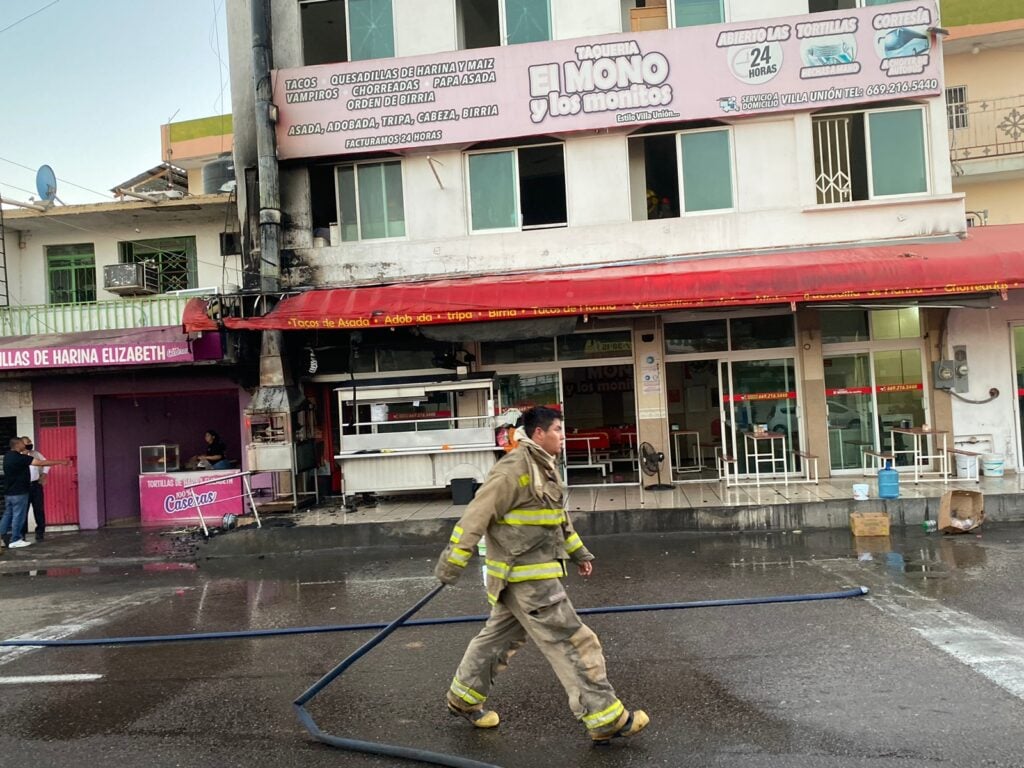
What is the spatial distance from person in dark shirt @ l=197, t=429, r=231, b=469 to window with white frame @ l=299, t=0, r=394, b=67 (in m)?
7.33

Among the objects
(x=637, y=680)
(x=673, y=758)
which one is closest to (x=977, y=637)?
(x=637, y=680)

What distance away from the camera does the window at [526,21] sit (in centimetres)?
1359

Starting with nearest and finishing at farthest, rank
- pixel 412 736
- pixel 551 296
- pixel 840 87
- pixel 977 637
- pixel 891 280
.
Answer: pixel 412 736 < pixel 977 637 < pixel 891 280 < pixel 551 296 < pixel 840 87

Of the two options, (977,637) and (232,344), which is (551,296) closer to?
(232,344)

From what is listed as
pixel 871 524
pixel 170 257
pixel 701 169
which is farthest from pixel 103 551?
pixel 701 169

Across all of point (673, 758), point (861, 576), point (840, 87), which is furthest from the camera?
point (840, 87)

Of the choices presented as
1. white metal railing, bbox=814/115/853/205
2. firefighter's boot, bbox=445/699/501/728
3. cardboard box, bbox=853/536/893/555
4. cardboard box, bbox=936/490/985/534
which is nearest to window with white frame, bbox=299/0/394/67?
white metal railing, bbox=814/115/853/205

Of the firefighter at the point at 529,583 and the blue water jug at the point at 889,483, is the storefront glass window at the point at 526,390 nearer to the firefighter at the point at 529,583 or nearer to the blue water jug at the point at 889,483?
the blue water jug at the point at 889,483

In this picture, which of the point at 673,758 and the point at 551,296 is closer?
the point at 673,758

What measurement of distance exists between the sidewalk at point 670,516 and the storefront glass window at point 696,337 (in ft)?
8.67

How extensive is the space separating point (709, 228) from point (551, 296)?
3.18 m

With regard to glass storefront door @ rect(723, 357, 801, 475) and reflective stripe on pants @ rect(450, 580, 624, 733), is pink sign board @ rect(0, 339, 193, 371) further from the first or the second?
reflective stripe on pants @ rect(450, 580, 624, 733)

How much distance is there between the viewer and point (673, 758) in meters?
3.89

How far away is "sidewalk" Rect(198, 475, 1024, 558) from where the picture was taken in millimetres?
10398
